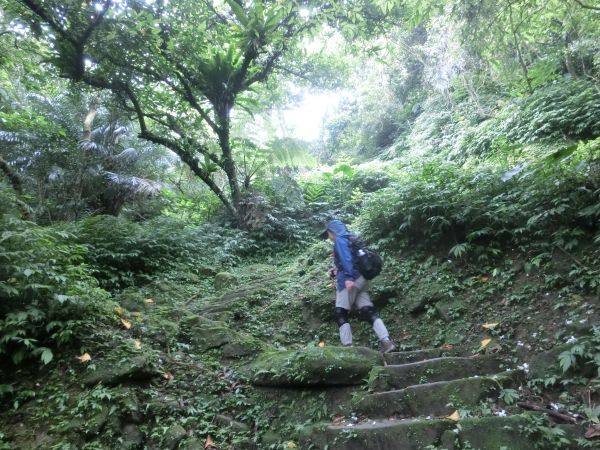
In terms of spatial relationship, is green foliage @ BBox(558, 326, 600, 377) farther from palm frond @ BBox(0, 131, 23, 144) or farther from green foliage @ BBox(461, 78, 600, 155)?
palm frond @ BBox(0, 131, 23, 144)

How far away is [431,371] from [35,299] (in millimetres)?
4120

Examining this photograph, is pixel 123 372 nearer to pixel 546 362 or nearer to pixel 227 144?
pixel 546 362

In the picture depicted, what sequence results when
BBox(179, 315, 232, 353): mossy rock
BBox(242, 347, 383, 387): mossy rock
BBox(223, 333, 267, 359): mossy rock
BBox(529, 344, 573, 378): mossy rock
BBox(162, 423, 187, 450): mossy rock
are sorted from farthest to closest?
BBox(179, 315, 232, 353): mossy rock
BBox(223, 333, 267, 359): mossy rock
BBox(242, 347, 383, 387): mossy rock
BBox(529, 344, 573, 378): mossy rock
BBox(162, 423, 187, 450): mossy rock

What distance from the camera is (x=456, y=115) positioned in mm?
13641

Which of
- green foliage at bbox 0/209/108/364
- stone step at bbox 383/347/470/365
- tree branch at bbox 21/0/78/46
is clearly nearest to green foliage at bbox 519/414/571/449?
stone step at bbox 383/347/470/365

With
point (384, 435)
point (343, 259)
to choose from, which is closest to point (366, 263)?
point (343, 259)

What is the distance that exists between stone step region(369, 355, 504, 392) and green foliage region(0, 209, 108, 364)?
3.15 metres

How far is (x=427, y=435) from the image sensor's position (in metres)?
3.17

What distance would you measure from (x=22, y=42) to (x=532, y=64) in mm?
12177

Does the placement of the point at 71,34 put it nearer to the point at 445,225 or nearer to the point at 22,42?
the point at 22,42

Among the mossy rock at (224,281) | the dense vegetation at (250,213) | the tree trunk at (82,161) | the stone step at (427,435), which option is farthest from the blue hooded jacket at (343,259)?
the tree trunk at (82,161)

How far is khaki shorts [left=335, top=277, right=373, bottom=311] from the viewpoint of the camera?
5414 millimetres

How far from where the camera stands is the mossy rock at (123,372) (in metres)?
3.92

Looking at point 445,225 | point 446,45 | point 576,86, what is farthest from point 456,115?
point 445,225
